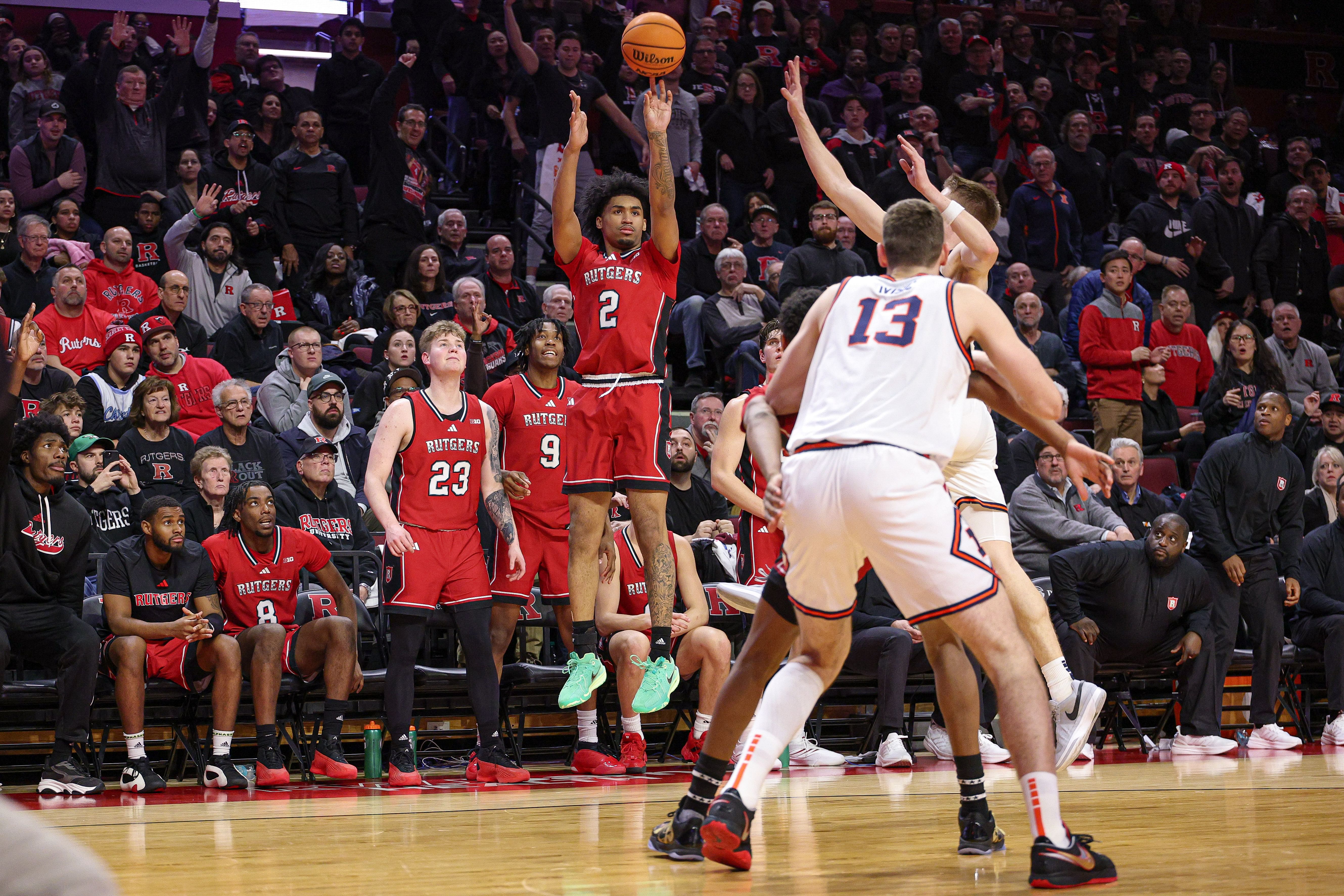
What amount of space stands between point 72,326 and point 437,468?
3866 millimetres

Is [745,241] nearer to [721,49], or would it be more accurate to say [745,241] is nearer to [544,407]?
[721,49]

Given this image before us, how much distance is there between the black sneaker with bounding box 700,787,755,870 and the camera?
3848 mm

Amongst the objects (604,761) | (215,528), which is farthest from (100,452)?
(604,761)

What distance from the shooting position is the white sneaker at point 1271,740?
9383 millimetres

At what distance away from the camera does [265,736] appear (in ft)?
24.8

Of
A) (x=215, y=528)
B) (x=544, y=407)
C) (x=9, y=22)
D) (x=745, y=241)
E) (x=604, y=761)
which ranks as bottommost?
(x=604, y=761)

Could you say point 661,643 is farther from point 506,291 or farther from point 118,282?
point 118,282

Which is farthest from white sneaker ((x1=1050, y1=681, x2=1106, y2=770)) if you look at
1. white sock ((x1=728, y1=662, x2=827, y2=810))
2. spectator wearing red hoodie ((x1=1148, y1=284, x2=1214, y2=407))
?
spectator wearing red hoodie ((x1=1148, y1=284, x2=1214, y2=407))

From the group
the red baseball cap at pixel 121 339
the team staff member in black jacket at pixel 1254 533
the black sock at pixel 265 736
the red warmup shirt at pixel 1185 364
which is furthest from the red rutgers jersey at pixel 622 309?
the red warmup shirt at pixel 1185 364

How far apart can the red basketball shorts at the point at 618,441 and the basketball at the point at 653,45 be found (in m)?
1.78

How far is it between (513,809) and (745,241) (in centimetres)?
847

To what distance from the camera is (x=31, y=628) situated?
7363 mm

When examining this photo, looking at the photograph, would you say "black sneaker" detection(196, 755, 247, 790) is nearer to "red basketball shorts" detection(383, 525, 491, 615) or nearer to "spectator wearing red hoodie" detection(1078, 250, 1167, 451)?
"red basketball shorts" detection(383, 525, 491, 615)

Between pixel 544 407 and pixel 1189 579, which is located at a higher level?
pixel 544 407
